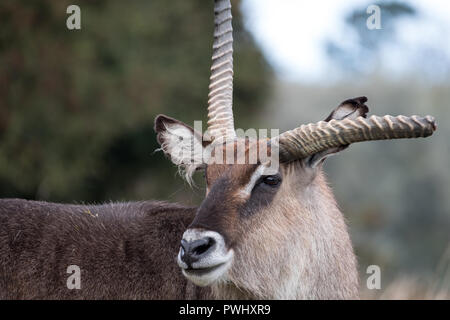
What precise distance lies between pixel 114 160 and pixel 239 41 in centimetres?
653

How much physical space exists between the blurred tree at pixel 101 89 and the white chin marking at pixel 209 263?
45.9ft

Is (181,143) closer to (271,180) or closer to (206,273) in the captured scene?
(271,180)

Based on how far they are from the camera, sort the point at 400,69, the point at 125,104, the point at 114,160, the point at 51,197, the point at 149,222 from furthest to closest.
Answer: the point at 400,69, the point at 114,160, the point at 125,104, the point at 51,197, the point at 149,222

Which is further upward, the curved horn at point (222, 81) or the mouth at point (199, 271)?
the curved horn at point (222, 81)

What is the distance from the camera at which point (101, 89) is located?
23.5m

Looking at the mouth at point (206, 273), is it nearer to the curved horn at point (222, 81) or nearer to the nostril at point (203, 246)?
the nostril at point (203, 246)

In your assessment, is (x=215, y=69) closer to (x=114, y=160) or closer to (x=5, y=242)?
(x=5, y=242)

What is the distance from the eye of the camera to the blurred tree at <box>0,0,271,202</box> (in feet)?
66.7

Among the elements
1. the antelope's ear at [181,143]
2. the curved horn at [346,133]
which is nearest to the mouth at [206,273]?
the curved horn at [346,133]

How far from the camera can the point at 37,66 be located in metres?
21.2

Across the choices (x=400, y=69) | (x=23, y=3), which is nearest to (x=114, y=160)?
(x=23, y=3)

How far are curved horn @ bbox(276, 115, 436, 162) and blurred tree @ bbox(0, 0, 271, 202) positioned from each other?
13.8 m

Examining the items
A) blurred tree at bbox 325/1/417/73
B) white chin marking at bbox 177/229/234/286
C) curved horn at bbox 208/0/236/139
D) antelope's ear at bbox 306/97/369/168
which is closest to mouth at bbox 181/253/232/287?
white chin marking at bbox 177/229/234/286

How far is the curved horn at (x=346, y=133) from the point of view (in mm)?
5797
